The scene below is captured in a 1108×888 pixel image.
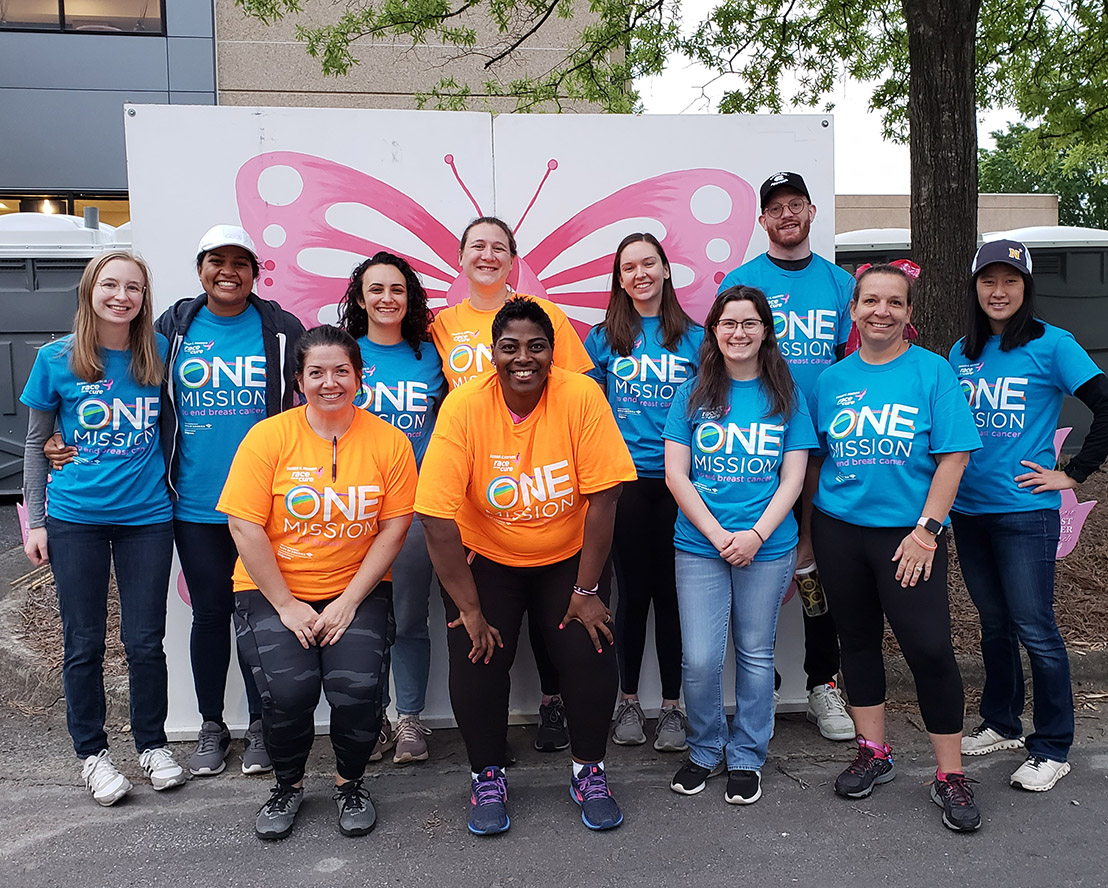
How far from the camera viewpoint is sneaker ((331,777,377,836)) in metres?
3.15

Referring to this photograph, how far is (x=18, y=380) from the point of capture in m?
9.12

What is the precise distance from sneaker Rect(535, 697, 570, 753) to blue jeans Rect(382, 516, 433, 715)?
0.52m

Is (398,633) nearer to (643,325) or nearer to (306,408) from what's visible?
(306,408)

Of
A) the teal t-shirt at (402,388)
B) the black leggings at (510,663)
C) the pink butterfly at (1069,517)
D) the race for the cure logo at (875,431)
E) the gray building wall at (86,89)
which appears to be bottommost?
the black leggings at (510,663)

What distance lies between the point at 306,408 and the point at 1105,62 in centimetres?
793

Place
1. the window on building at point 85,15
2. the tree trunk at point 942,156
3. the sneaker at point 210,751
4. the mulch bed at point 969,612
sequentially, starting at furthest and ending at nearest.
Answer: the window on building at point 85,15
the tree trunk at point 942,156
the mulch bed at point 969,612
the sneaker at point 210,751

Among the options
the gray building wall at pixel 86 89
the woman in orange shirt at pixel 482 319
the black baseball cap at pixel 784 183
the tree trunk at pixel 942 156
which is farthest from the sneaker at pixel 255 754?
the gray building wall at pixel 86 89

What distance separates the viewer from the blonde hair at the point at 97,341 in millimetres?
3344

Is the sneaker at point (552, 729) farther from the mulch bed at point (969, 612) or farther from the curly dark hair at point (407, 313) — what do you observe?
the mulch bed at point (969, 612)

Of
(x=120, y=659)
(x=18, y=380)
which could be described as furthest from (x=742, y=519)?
(x=18, y=380)

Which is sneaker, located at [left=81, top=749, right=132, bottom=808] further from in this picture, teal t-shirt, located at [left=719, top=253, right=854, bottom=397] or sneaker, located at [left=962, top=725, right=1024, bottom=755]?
sneaker, located at [left=962, top=725, right=1024, bottom=755]

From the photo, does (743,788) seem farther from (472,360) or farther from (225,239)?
(225,239)

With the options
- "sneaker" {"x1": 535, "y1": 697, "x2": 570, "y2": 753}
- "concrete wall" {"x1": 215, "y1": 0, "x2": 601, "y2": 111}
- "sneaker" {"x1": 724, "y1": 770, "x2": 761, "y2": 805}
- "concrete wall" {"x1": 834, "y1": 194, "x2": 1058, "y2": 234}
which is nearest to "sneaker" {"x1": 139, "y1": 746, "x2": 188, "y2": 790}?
"sneaker" {"x1": 535, "y1": 697, "x2": 570, "y2": 753}

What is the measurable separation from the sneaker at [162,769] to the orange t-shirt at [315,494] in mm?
828
